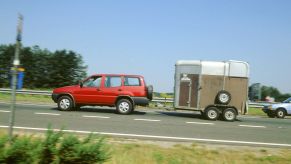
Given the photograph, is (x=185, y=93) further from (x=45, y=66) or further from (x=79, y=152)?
(x=45, y=66)

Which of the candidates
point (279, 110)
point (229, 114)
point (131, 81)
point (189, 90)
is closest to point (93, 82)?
point (131, 81)

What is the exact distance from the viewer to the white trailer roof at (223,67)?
16109mm

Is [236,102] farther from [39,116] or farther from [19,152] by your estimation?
[19,152]

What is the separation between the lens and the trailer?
16.1 meters

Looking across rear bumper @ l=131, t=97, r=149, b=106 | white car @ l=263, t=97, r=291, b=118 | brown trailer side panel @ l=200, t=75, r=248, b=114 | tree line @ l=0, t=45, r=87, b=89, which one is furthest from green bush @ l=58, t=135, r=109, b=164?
tree line @ l=0, t=45, r=87, b=89

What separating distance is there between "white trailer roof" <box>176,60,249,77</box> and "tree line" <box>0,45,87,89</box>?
130ft

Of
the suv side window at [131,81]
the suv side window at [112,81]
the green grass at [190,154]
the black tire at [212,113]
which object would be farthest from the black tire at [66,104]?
the green grass at [190,154]

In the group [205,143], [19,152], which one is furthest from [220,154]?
[19,152]

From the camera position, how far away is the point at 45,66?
2147 inches

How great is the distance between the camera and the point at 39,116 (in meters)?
13.4

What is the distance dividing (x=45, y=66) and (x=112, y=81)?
40946mm

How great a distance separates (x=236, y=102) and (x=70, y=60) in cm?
4329

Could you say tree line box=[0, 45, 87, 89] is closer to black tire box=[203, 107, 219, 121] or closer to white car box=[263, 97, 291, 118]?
white car box=[263, 97, 291, 118]

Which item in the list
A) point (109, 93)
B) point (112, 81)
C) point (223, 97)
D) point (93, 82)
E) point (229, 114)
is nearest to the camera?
point (223, 97)
